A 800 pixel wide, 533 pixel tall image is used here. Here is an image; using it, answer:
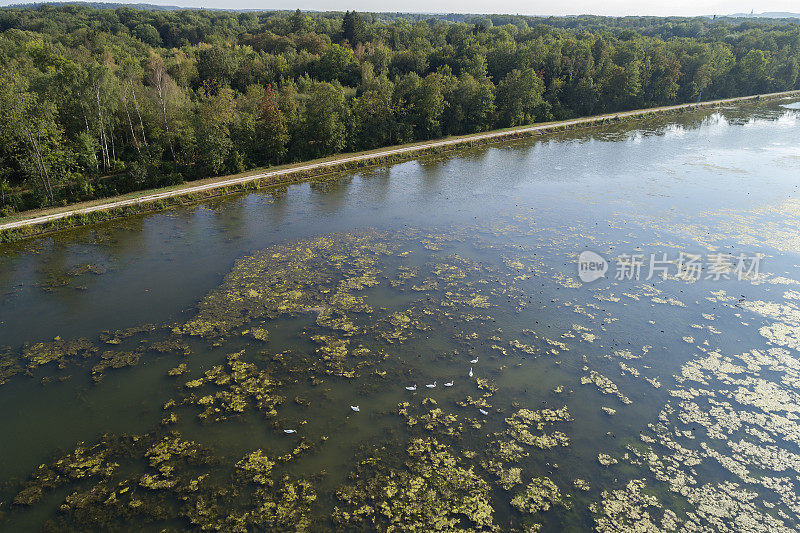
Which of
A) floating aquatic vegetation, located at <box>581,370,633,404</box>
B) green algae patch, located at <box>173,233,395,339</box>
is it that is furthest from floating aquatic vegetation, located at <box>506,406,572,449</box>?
green algae patch, located at <box>173,233,395,339</box>

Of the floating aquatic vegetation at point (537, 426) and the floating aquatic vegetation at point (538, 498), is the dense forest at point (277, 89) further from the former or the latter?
the floating aquatic vegetation at point (538, 498)

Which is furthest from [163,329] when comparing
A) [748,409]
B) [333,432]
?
[748,409]

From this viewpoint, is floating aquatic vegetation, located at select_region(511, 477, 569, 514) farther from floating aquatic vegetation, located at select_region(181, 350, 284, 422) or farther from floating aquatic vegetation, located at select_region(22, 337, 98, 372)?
floating aquatic vegetation, located at select_region(22, 337, 98, 372)

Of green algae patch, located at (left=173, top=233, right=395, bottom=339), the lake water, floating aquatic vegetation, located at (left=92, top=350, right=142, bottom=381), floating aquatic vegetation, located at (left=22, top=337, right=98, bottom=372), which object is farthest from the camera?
green algae patch, located at (left=173, top=233, right=395, bottom=339)

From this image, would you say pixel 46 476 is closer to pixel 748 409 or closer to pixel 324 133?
pixel 748 409

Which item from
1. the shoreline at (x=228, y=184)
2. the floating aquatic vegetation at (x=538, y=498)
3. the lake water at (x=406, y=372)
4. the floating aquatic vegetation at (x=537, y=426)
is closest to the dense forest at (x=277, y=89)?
the shoreline at (x=228, y=184)
